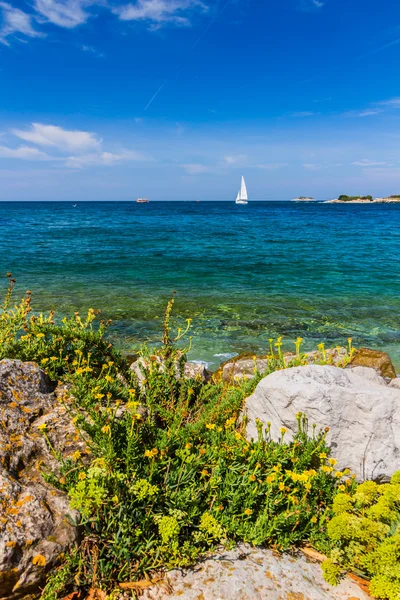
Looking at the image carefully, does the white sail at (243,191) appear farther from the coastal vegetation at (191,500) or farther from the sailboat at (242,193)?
the coastal vegetation at (191,500)

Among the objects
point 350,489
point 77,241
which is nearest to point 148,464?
point 350,489

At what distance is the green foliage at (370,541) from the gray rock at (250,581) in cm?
13

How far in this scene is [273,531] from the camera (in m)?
3.32

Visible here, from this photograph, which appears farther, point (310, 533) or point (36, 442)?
point (36, 442)

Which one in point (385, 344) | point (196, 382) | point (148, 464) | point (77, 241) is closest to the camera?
point (148, 464)

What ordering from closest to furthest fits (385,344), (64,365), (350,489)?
(350,489) < (64,365) < (385,344)

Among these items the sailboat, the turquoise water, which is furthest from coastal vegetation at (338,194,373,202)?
the turquoise water

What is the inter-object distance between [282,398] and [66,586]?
9.05ft

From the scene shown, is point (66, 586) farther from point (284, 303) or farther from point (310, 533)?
point (284, 303)

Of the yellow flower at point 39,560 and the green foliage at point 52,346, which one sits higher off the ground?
the green foliage at point 52,346

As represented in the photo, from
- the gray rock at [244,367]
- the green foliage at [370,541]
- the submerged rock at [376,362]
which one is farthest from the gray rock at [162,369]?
the submerged rock at [376,362]

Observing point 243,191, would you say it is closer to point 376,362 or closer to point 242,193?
point 242,193

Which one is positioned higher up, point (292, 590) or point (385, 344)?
point (292, 590)

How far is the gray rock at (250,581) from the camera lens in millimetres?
2701
